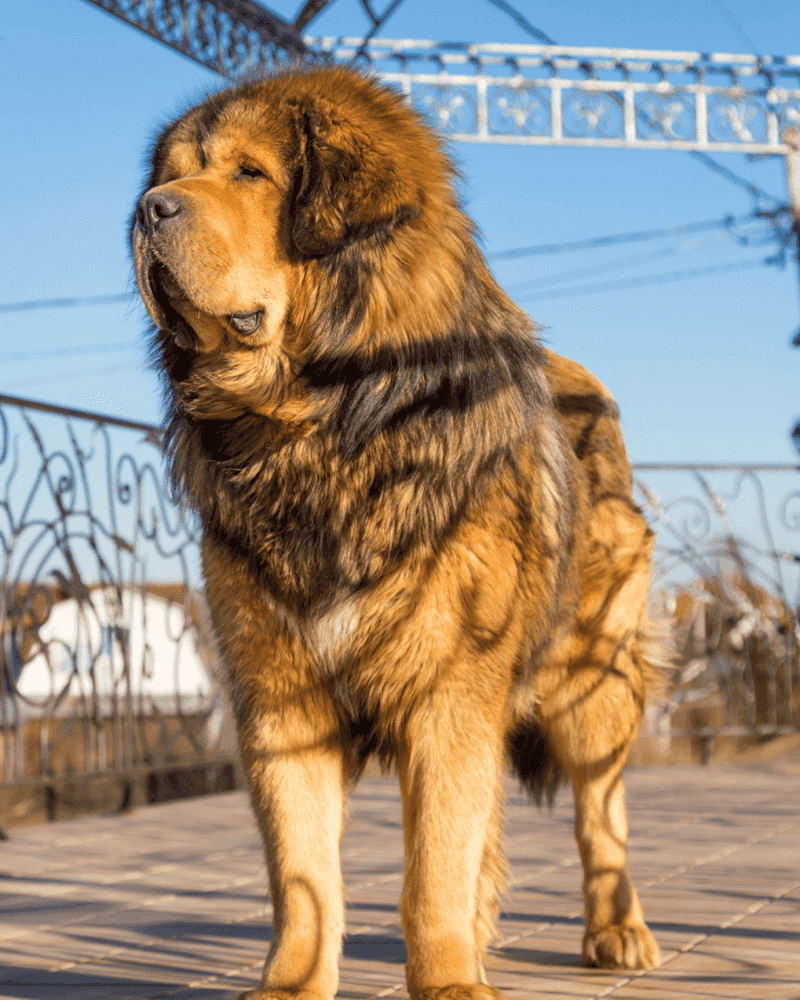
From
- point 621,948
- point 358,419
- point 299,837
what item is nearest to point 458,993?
point 299,837

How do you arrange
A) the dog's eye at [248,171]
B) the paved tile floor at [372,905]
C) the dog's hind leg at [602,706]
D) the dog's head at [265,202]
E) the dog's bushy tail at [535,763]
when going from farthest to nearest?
the dog's bushy tail at [535,763], the dog's hind leg at [602,706], the paved tile floor at [372,905], the dog's eye at [248,171], the dog's head at [265,202]

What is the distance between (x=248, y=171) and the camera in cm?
221

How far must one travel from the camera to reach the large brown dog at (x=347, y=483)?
6.84 ft

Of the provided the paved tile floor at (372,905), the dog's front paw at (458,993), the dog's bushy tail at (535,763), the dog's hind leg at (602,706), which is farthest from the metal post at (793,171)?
the dog's front paw at (458,993)

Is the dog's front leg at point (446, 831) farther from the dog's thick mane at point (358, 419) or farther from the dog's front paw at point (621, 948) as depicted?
the dog's front paw at point (621, 948)

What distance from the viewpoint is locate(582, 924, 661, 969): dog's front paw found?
251 centimetres

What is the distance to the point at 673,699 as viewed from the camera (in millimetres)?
7145

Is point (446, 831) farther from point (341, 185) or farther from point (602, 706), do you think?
point (341, 185)

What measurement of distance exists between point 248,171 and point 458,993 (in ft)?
5.20

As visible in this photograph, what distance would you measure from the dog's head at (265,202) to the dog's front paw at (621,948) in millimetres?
1524

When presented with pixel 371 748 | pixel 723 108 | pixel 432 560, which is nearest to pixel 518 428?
pixel 432 560

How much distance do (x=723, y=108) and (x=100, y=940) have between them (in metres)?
12.4

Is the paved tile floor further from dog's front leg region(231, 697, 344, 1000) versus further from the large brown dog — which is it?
the large brown dog

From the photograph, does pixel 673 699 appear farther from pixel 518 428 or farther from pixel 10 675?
pixel 518 428
